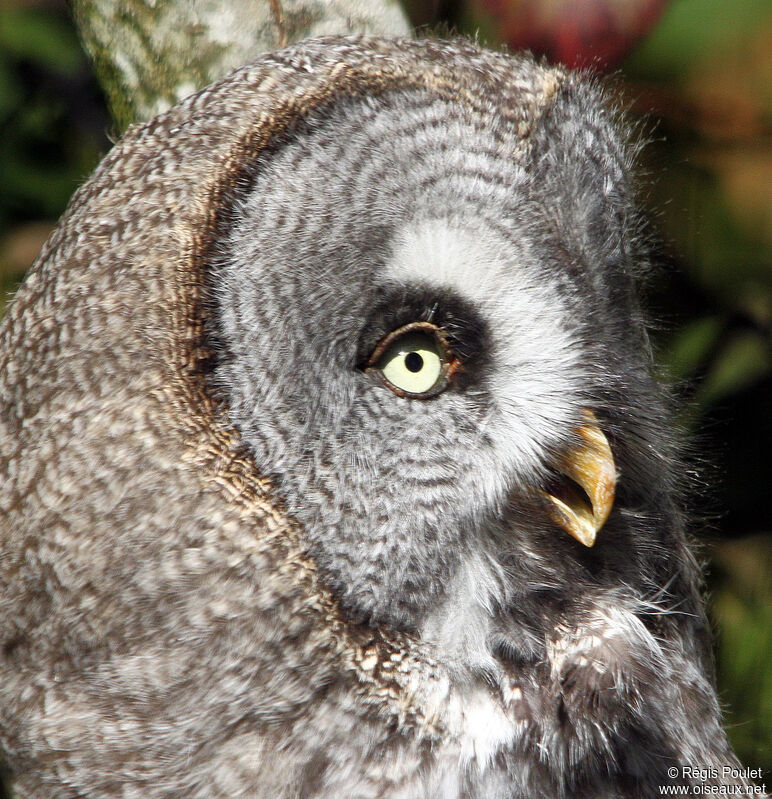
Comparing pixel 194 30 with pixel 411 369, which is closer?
pixel 411 369

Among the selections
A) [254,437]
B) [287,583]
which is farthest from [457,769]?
[254,437]

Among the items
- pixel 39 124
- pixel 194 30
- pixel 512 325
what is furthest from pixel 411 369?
pixel 39 124

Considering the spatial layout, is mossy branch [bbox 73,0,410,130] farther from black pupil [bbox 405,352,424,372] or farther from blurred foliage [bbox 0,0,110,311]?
black pupil [bbox 405,352,424,372]

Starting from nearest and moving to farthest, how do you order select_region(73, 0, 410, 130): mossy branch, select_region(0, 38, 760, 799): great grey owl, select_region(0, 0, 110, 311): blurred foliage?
select_region(0, 38, 760, 799): great grey owl
select_region(73, 0, 410, 130): mossy branch
select_region(0, 0, 110, 311): blurred foliage

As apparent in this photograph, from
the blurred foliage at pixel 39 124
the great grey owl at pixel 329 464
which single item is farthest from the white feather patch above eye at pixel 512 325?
the blurred foliage at pixel 39 124

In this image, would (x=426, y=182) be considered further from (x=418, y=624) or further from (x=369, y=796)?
(x=369, y=796)

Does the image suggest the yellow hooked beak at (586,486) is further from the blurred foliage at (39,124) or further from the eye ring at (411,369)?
the blurred foliage at (39,124)

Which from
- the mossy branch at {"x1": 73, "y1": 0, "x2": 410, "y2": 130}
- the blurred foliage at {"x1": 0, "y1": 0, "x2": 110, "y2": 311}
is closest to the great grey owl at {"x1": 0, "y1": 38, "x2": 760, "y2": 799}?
the mossy branch at {"x1": 73, "y1": 0, "x2": 410, "y2": 130}

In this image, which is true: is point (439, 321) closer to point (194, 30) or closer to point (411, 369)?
point (411, 369)
